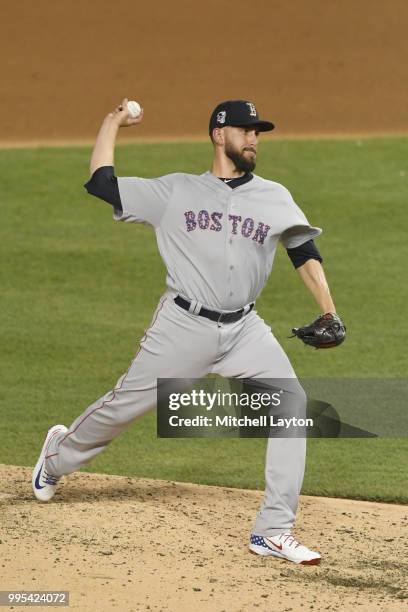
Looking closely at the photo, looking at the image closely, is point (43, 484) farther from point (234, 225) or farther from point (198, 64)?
point (198, 64)

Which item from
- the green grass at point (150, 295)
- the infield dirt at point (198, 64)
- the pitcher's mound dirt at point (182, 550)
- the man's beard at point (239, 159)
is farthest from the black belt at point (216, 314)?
the infield dirt at point (198, 64)

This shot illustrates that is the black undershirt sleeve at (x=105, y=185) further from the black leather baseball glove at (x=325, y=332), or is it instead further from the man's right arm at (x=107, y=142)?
the black leather baseball glove at (x=325, y=332)

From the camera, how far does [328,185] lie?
13.8 m

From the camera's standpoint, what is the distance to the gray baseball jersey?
5.76 m

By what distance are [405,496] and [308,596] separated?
1.80m

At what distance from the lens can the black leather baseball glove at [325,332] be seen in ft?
18.6

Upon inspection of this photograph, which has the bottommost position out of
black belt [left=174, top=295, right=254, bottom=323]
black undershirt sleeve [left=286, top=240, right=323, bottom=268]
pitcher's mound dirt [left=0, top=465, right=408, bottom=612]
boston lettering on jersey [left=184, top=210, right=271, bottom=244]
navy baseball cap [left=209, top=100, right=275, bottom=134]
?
pitcher's mound dirt [left=0, top=465, right=408, bottom=612]

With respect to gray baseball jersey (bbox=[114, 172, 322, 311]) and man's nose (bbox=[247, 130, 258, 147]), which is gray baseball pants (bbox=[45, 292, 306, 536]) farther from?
man's nose (bbox=[247, 130, 258, 147])

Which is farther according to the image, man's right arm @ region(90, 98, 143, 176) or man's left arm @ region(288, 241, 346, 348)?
man's right arm @ region(90, 98, 143, 176)

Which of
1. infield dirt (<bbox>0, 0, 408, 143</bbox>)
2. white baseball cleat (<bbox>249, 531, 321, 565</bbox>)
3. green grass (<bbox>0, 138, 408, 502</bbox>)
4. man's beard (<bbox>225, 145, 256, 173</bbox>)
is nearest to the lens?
white baseball cleat (<bbox>249, 531, 321, 565</bbox>)

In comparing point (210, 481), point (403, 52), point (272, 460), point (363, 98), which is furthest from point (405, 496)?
point (403, 52)

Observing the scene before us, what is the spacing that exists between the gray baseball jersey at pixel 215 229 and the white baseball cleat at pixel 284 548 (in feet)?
3.27

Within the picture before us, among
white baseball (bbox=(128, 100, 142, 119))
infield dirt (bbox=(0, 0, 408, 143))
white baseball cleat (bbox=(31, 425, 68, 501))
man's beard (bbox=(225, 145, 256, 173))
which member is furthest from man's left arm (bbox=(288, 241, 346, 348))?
infield dirt (bbox=(0, 0, 408, 143))

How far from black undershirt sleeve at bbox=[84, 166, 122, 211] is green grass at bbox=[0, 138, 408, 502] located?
1996 mm
